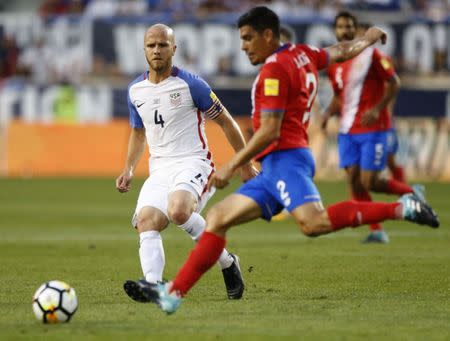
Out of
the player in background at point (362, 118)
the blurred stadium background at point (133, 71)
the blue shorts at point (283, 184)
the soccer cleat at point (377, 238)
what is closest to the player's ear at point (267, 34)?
the blue shorts at point (283, 184)

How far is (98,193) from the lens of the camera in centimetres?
2208

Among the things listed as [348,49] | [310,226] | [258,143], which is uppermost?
[348,49]

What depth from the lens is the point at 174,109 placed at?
8.61m

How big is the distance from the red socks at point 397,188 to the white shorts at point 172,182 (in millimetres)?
4477

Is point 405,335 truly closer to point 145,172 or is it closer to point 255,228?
point 255,228

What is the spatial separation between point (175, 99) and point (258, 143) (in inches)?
69.5

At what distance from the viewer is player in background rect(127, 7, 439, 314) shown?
707 centimetres

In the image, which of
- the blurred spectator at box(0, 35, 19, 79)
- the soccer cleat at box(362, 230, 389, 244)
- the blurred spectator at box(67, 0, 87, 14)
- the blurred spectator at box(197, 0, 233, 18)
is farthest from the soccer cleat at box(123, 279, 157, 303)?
the blurred spectator at box(67, 0, 87, 14)

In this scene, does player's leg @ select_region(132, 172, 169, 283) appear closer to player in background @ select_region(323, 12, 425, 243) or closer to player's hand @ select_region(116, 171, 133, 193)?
player's hand @ select_region(116, 171, 133, 193)

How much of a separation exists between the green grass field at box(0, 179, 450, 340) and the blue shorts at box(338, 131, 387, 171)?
989mm

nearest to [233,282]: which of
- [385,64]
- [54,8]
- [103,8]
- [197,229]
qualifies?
[197,229]

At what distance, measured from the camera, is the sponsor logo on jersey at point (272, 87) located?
7055 mm

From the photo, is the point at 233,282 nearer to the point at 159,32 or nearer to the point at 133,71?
the point at 159,32

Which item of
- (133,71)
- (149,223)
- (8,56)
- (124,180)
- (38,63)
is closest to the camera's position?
(149,223)
